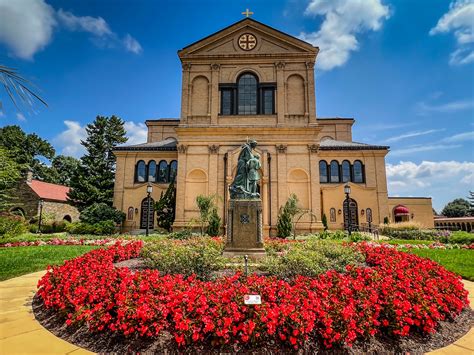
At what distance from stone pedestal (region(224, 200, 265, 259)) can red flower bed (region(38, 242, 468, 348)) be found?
3630 mm

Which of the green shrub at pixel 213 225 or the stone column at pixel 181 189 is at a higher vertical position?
the stone column at pixel 181 189

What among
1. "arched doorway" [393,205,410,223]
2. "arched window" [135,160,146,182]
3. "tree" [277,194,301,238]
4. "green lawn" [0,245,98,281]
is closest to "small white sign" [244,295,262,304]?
"green lawn" [0,245,98,281]

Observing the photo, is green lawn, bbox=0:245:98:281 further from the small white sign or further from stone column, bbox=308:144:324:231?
stone column, bbox=308:144:324:231

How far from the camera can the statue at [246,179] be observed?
9.57 meters

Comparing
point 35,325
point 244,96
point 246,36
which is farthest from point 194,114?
point 35,325

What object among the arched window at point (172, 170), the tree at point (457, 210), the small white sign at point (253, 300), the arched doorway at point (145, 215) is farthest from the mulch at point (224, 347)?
the tree at point (457, 210)

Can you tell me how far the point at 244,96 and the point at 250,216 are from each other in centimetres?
1871

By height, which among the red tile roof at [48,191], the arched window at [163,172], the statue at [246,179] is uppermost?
the arched window at [163,172]

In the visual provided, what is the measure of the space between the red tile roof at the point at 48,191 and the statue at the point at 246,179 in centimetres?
3103

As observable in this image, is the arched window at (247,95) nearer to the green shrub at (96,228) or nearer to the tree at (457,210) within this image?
the green shrub at (96,228)

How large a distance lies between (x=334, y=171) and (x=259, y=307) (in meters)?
26.9

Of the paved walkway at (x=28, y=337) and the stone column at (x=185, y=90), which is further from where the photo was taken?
the stone column at (x=185, y=90)

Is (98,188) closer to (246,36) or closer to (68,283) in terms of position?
(246,36)

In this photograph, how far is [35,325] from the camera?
4402mm
